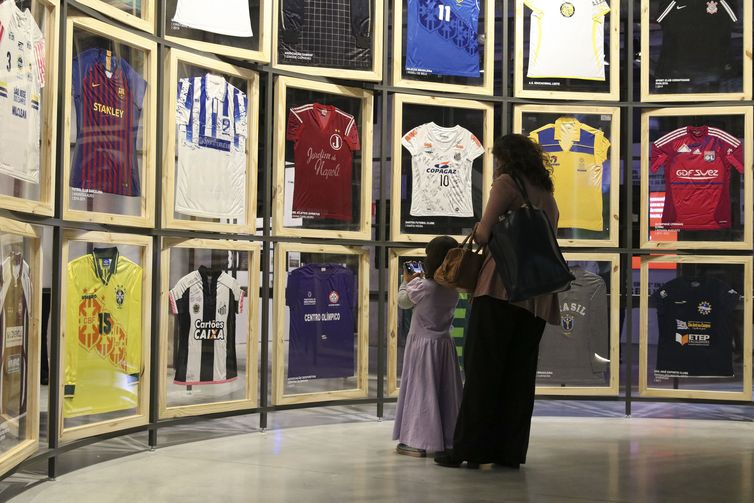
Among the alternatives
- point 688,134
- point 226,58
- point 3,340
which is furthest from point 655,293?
point 3,340

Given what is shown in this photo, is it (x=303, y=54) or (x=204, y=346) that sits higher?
(x=303, y=54)

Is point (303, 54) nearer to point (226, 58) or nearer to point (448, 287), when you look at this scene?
point (226, 58)

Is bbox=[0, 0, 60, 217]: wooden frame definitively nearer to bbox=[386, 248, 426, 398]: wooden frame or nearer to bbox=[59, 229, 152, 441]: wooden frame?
bbox=[59, 229, 152, 441]: wooden frame

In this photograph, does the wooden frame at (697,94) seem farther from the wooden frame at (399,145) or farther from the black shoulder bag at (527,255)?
the black shoulder bag at (527,255)

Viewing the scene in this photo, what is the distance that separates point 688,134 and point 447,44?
193 cm

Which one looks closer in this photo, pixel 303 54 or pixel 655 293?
pixel 303 54

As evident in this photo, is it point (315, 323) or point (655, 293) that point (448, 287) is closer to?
point (315, 323)

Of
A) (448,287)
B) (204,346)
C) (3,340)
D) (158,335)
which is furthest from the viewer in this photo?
(204,346)

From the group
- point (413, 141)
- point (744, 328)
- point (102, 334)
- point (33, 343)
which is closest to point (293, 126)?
point (413, 141)

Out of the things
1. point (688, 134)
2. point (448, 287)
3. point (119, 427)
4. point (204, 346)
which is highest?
point (688, 134)

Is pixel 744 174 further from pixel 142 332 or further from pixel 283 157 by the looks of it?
pixel 142 332

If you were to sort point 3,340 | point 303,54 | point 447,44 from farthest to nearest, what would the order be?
point 447,44
point 303,54
point 3,340

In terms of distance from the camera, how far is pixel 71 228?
4562 mm

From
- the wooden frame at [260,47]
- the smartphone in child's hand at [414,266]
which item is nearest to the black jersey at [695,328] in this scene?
the smartphone in child's hand at [414,266]
